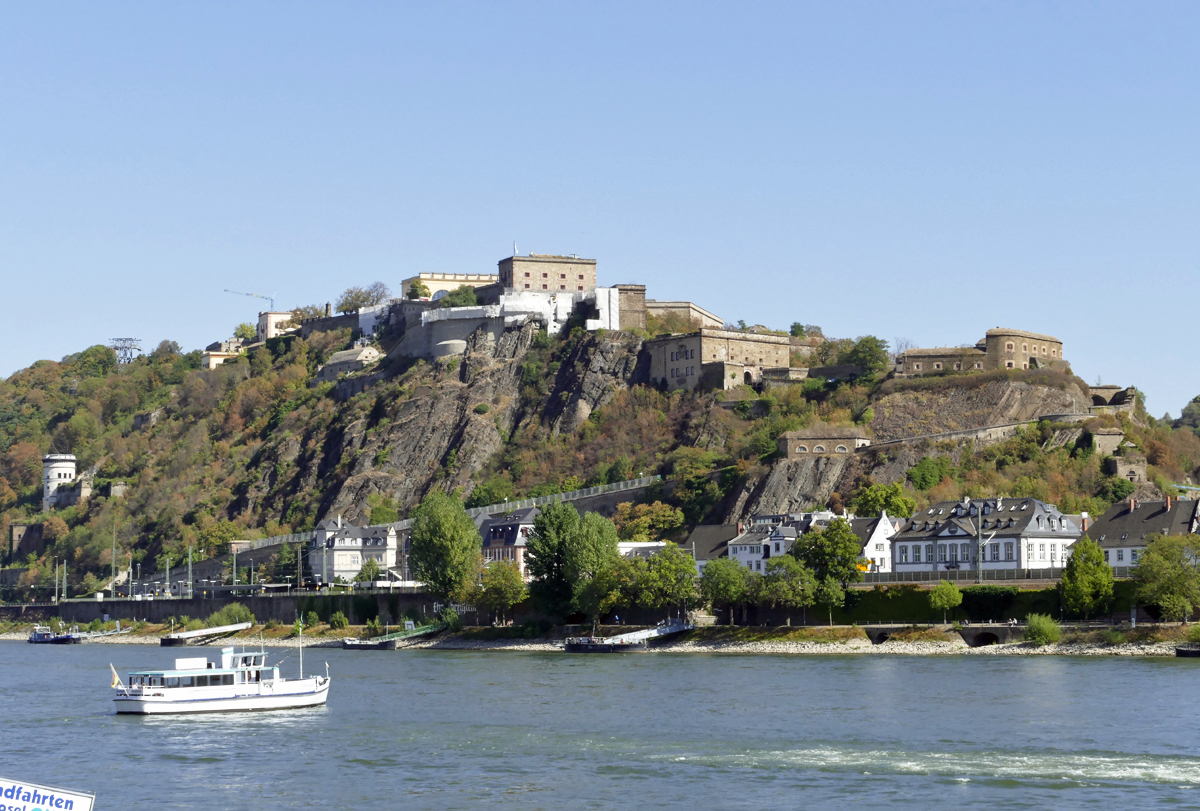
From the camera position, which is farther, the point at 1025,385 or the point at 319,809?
the point at 1025,385

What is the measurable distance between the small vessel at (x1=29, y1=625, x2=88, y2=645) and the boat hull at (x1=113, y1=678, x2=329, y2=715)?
2516 inches

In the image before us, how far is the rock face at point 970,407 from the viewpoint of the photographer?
112938 millimetres

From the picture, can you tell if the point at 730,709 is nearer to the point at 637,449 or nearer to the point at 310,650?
the point at 310,650

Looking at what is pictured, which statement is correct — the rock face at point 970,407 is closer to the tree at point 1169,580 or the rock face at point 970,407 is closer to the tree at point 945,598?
the tree at point 945,598

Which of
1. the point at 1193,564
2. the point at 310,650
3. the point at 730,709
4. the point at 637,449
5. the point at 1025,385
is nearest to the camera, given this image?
the point at 730,709

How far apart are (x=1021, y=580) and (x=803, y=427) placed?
39.6 meters

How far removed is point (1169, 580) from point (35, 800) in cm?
6022

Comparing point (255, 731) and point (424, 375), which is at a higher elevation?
point (424, 375)

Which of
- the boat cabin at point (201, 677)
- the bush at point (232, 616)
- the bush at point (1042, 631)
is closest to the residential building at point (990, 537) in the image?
the bush at point (1042, 631)

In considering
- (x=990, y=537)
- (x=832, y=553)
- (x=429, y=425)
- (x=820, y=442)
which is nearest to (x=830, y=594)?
(x=832, y=553)

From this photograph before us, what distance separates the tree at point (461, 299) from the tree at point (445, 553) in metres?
49.7

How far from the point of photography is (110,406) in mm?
182875

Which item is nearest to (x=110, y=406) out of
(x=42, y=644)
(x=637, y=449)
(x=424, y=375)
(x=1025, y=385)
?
(x=424, y=375)

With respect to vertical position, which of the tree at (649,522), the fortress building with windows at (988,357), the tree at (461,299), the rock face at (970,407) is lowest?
the tree at (649,522)
